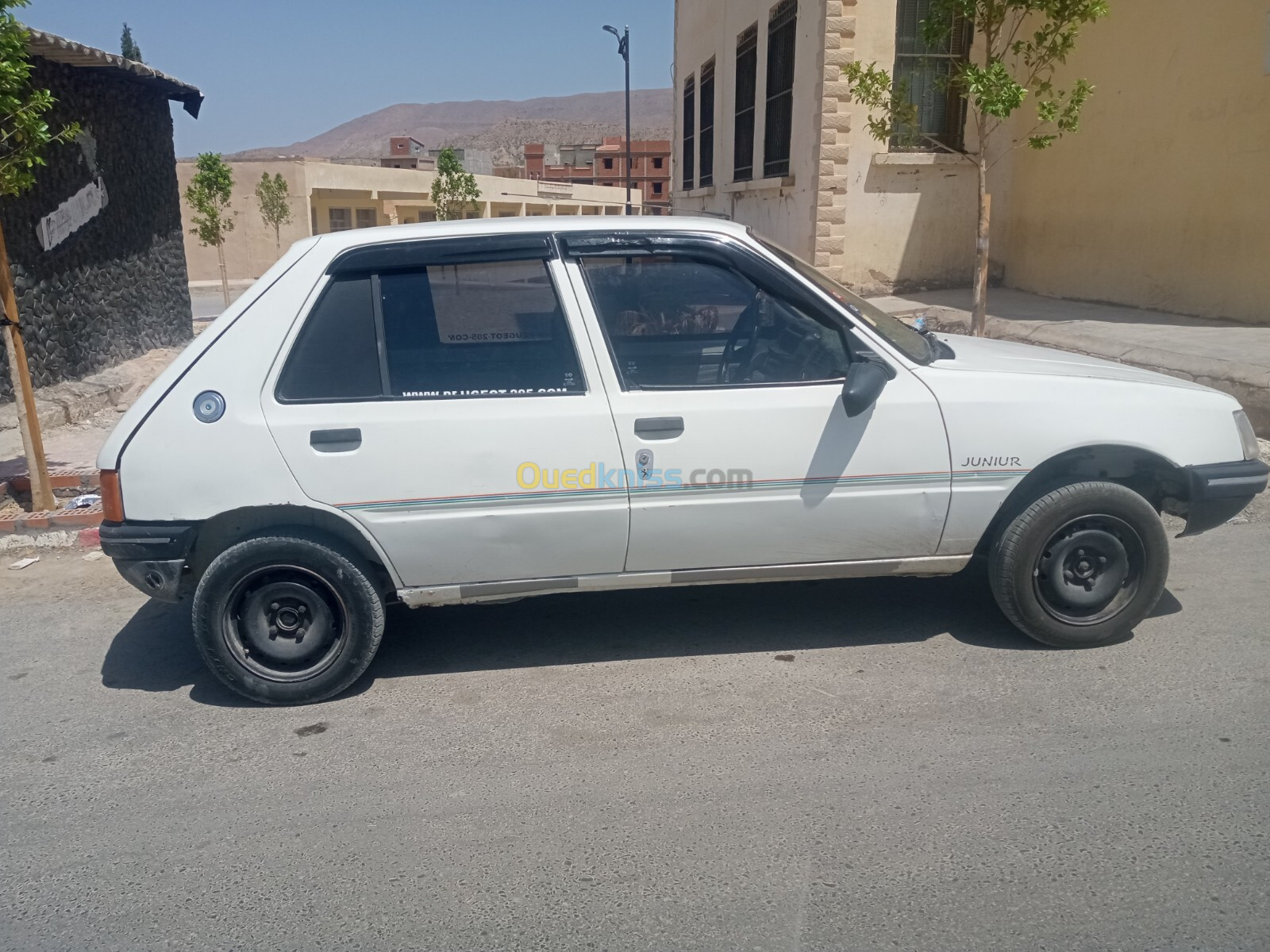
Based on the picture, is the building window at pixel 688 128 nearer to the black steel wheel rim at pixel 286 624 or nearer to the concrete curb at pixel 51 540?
the concrete curb at pixel 51 540

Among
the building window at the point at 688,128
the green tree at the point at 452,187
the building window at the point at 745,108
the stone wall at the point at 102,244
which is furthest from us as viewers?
the green tree at the point at 452,187

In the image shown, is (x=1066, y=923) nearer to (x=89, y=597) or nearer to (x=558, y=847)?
(x=558, y=847)

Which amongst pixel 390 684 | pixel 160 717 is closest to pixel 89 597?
pixel 160 717

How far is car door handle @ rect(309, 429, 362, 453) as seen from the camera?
3.95m

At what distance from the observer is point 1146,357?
8.41 metres

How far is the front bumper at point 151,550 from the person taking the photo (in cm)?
400

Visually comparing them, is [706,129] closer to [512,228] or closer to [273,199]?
[512,228]

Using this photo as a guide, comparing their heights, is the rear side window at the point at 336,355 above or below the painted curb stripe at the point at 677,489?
above

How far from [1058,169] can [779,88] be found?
4394 millimetres

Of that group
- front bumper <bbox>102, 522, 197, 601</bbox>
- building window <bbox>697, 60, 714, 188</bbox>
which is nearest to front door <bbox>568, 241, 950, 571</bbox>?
front bumper <bbox>102, 522, 197, 601</bbox>

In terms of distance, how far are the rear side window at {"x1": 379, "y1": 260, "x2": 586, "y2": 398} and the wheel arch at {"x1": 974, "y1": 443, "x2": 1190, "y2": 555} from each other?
1836 mm

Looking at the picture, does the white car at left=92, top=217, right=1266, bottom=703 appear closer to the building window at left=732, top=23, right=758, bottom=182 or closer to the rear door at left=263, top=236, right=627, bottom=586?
the rear door at left=263, top=236, right=627, bottom=586

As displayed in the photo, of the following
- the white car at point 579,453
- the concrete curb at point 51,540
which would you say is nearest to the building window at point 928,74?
the white car at point 579,453

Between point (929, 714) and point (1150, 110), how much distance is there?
952cm
